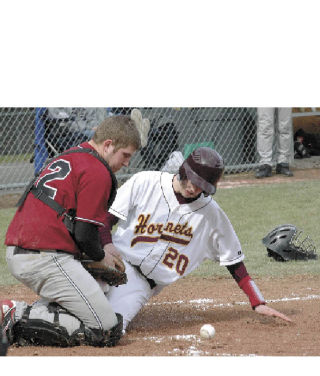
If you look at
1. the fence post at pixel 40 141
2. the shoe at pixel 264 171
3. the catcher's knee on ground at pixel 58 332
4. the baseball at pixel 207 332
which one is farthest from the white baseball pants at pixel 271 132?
the catcher's knee on ground at pixel 58 332

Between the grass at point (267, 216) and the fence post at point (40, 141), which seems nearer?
the grass at point (267, 216)

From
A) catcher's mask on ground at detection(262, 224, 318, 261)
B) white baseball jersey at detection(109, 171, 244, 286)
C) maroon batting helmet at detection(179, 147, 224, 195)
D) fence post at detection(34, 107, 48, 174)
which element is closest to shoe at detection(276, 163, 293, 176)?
fence post at detection(34, 107, 48, 174)

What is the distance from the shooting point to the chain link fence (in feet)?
41.1

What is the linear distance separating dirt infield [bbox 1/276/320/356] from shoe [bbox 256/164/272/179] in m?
5.84

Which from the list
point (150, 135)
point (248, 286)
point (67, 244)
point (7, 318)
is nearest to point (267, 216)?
point (150, 135)

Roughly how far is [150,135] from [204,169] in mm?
7825

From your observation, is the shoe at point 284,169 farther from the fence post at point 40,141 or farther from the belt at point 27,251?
the belt at point 27,251

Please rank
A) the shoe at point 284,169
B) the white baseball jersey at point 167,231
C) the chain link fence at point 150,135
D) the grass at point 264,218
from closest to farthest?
the white baseball jersey at point 167,231 < the grass at point 264,218 < the chain link fence at point 150,135 < the shoe at point 284,169

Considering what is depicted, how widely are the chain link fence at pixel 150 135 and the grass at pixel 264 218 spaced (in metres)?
1.27

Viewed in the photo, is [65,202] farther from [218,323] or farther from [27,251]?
[218,323]

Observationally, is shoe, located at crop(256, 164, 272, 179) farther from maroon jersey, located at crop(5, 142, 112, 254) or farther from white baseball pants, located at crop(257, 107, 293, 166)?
maroon jersey, located at crop(5, 142, 112, 254)

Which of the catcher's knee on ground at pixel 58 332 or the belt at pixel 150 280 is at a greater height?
the catcher's knee on ground at pixel 58 332

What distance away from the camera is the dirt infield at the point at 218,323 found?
4.89 meters

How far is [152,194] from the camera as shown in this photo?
5.77 meters
